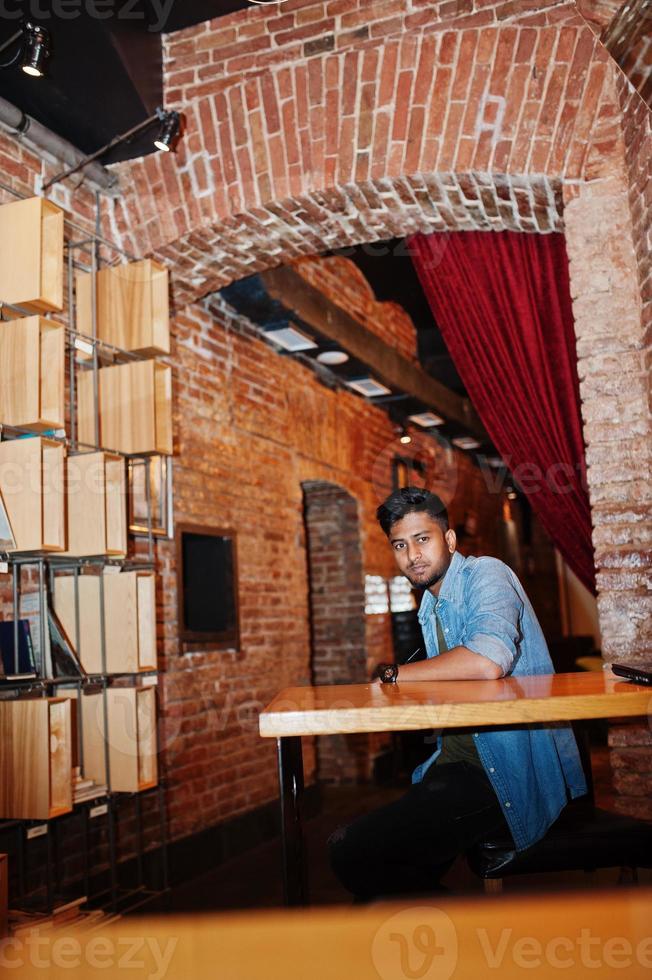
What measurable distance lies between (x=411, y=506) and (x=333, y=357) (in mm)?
3592

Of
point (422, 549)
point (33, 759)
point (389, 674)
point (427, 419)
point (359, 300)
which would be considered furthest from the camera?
point (427, 419)

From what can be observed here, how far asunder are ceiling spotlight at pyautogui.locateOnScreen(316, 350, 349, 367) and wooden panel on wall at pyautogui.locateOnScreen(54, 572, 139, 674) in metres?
2.77

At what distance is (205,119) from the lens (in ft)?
13.1

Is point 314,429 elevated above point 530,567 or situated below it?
above

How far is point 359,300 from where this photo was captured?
21.6 ft

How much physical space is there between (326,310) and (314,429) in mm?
1158

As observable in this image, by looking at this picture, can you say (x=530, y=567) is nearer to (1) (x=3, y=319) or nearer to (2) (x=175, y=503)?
(2) (x=175, y=503)

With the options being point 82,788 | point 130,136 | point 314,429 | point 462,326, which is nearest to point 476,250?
point 462,326

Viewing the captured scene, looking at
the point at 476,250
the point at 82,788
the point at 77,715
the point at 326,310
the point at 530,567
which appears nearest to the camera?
the point at 82,788

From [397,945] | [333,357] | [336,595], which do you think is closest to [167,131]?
[333,357]

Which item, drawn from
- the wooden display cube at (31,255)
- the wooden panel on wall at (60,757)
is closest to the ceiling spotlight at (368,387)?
the wooden display cube at (31,255)

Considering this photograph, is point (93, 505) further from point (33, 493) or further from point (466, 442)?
point (466, 442)

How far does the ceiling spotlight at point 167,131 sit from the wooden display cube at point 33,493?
1.47 metres

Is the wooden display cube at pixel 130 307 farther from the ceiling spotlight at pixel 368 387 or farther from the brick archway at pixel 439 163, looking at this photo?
the ceiling spotlight at pixel 368 387
